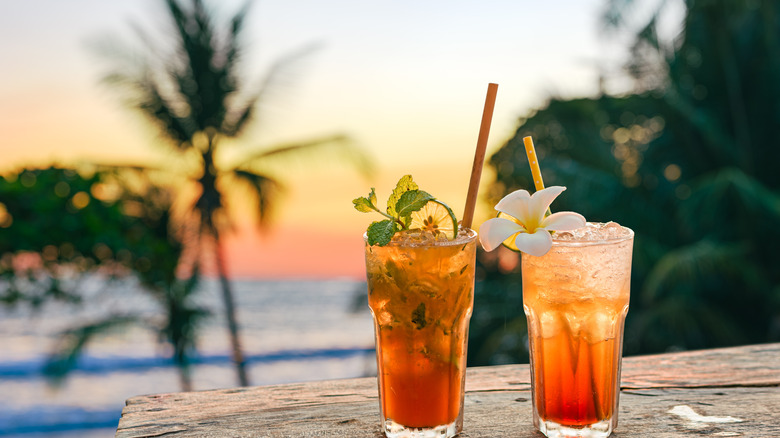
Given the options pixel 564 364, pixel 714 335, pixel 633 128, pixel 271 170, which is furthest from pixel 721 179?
pixel 564 364

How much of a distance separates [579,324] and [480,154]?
508mm

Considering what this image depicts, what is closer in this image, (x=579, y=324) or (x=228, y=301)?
(x=579, y=324)

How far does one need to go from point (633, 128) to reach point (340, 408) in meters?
13.6

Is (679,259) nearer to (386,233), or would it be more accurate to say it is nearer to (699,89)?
(699,89)

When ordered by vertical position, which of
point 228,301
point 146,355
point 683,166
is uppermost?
point 683,166

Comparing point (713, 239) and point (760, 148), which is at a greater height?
point (760, 148)

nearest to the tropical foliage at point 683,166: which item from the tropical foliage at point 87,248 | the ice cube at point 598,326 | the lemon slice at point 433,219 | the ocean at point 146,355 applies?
the ocean at point 146,355

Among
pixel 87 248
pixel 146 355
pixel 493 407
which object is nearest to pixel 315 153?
pixel 87 248

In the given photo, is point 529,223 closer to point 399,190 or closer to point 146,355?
point 399,190

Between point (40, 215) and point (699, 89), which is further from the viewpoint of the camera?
point (699, 89)

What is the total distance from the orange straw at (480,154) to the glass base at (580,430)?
22.3 inches

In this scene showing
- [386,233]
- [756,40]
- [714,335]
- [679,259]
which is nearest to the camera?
[386,233]

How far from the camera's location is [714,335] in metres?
11.7

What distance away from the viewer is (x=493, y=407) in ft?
6.43
